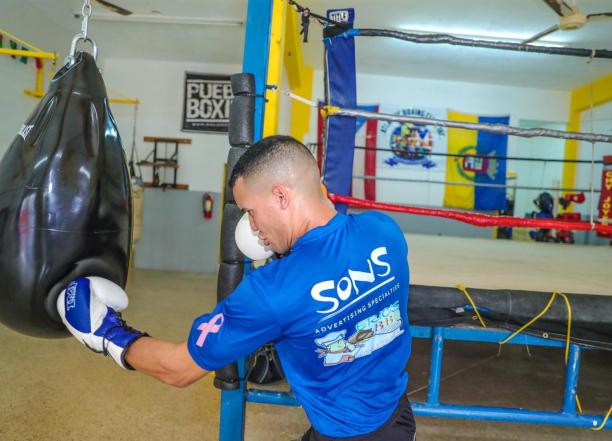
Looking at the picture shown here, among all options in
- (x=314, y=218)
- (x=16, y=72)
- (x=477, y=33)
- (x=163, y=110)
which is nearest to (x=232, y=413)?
(x=314, y=218)

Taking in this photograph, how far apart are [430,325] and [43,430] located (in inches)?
70.2

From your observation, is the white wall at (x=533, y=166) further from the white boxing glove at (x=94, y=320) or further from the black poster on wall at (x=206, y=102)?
the white boxing glove at (x=94, y=320)

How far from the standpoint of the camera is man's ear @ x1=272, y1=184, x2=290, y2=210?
979 mm

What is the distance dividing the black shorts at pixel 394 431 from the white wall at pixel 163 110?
5677mm

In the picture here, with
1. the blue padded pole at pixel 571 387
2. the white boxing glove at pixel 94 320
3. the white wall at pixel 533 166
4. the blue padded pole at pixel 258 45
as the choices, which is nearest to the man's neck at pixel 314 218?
the white boxing glove at pixel 94 320

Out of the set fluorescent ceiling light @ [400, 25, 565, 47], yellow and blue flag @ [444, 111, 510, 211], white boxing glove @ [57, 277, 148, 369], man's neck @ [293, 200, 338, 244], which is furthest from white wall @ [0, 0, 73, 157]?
yellow and blue flag @ [444, 111, 510, 211]

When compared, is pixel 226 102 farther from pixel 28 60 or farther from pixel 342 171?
pixel 342 171

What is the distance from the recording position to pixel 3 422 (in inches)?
79.7

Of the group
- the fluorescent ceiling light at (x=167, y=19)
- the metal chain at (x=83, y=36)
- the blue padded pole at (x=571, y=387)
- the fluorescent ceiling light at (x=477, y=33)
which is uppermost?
the fluorescent ceiling light at (x=477, y=33)

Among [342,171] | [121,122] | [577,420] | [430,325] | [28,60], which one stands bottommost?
[577,420]

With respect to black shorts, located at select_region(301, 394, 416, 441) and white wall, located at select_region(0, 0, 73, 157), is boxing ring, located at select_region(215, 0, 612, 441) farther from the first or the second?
white wall, located at select_region(0, 0, 73, 157)

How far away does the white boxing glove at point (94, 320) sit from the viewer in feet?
3.25

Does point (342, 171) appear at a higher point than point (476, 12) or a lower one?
lower

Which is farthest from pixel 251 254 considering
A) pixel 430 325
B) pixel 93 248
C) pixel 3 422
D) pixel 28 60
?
pixel 28 60
